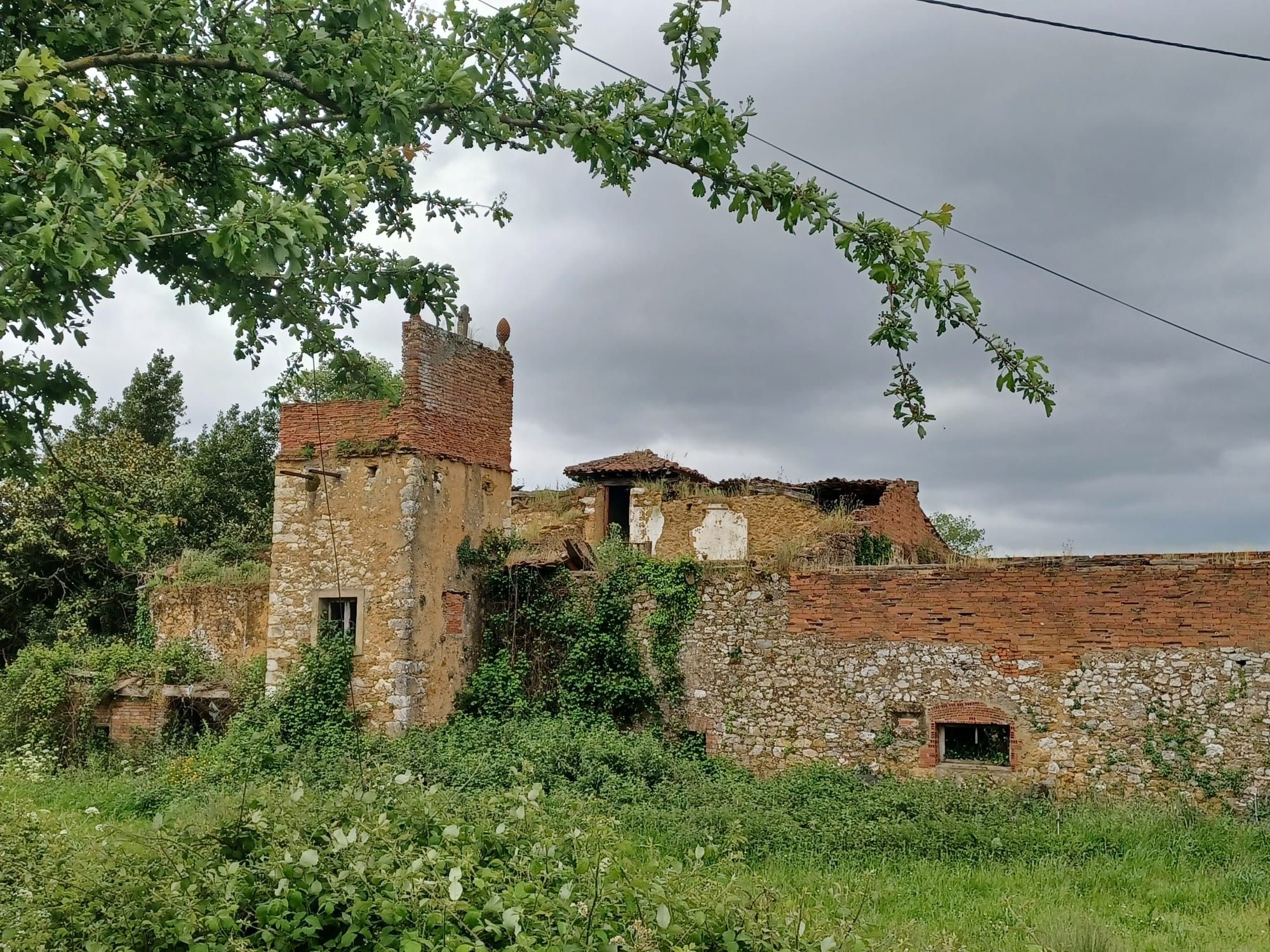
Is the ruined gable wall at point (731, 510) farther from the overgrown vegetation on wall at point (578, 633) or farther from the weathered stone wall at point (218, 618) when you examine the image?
the weathered stone wall at point (218, 618)

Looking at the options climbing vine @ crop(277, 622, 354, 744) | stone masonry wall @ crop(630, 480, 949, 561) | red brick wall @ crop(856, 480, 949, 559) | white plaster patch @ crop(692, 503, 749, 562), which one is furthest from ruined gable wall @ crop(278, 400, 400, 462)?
white plaster patch @ crop(692, 503, 749, 562)

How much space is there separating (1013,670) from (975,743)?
1167 millimetres

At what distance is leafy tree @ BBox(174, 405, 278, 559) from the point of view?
26719mm

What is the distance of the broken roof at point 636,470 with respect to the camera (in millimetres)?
23781

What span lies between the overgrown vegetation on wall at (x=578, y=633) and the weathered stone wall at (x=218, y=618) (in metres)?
5.95

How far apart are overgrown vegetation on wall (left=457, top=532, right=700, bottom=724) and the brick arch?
3.40 meters

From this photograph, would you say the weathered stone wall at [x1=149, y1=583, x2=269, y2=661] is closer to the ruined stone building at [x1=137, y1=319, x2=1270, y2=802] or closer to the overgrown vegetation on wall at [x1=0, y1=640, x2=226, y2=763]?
the overgrown vegetation on wall at [x1=0, y1=640, x2=226, y2=763]

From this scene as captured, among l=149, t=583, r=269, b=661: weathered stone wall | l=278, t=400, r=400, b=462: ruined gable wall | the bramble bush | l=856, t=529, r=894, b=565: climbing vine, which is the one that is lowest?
the bramble bush

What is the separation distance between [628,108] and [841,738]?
9773mm

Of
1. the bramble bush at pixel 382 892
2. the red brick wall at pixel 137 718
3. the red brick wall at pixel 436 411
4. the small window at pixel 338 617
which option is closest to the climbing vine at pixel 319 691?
the small window at pixel 338 617

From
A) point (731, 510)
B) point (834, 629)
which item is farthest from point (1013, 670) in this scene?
point (731, 510)

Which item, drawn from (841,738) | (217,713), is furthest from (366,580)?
(841,738)

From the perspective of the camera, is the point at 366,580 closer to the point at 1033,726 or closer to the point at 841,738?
the point at 841,738

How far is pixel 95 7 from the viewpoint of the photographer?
18.6ft
